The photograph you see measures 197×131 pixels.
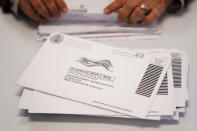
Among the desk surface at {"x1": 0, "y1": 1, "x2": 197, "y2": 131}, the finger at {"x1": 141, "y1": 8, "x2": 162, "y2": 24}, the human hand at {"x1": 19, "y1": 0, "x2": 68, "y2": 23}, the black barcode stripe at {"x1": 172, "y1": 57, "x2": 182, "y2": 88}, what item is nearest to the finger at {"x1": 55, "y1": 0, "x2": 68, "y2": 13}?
the human hand at {"x1": 19, "y1": 0, "x2": 68, "y2": 23}

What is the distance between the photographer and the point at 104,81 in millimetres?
604

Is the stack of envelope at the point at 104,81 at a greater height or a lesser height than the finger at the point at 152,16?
lesser

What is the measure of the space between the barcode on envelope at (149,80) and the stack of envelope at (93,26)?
0.18 m

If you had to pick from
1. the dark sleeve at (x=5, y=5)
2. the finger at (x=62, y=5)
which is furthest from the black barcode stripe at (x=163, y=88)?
the dark sleeve at (x=5, y=5)

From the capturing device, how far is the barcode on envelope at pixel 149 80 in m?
0.58

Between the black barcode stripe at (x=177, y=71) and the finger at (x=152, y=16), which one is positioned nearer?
the black barcode stripe at (x=177, y=71)

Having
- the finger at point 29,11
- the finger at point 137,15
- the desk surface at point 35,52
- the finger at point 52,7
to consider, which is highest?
the finger at point 137,15

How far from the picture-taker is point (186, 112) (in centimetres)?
58

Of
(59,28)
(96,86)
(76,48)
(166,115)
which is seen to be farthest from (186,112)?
(59,28)

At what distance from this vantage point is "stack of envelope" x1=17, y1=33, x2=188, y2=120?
→ 0.55m

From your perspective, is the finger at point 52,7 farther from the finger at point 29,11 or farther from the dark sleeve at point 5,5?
the dark sleeve at point 5,5

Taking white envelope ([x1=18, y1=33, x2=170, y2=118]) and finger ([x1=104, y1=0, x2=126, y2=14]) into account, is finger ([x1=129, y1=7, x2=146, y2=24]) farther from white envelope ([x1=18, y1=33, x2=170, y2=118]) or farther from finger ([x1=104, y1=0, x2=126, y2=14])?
white envelope ([x1=18, y1=33, x2=170, y2=118])

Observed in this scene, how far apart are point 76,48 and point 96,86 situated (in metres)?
0.15

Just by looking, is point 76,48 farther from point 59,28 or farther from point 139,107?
point 139,107
